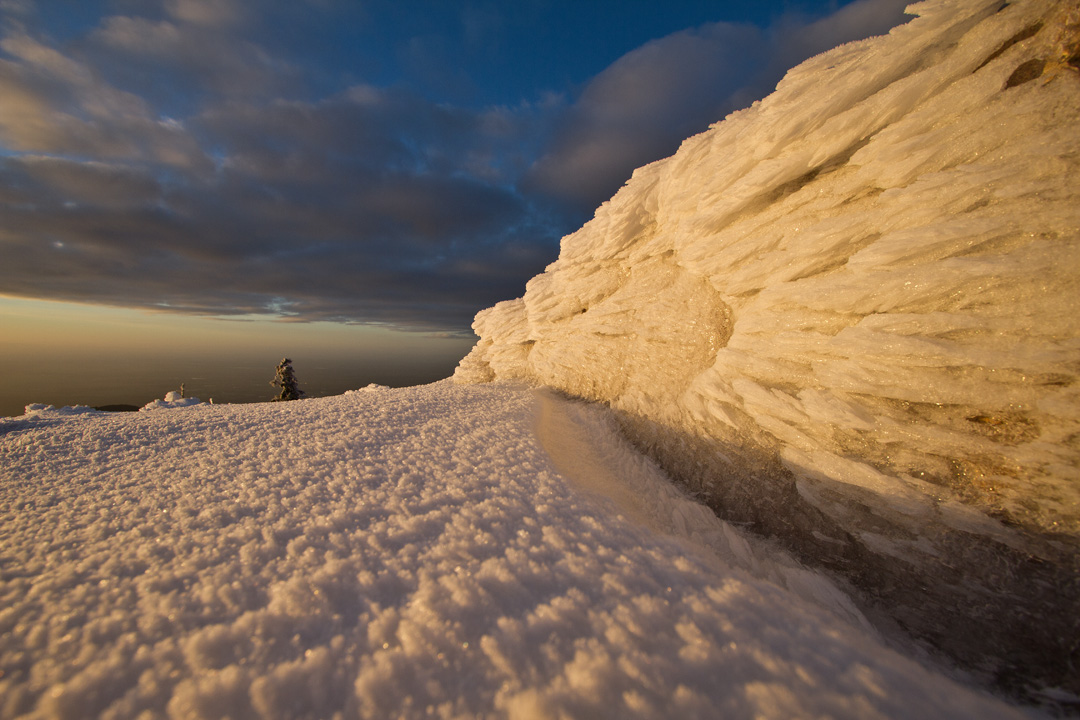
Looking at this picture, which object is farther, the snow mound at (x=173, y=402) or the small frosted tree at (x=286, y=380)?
the small frosted tree at (x=286, y=380)

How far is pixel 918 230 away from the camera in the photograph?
4.30 meters

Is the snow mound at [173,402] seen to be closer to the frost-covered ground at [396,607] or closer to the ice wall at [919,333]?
the frost-covered ground at [396,607]

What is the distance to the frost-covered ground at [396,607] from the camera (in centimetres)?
199

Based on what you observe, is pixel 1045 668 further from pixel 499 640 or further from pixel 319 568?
pixel 319 568

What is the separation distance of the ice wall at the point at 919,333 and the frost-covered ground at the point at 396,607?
3.55 feet

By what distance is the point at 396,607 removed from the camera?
255 centimetres

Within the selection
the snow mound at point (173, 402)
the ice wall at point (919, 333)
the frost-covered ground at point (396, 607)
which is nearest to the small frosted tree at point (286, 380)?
the snow mound at point (173, 402)

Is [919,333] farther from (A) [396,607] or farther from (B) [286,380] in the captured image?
(B) [286,380]

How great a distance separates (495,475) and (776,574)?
12.2ft

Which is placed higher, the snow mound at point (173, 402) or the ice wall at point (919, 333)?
the ice wall at point (919, 333)

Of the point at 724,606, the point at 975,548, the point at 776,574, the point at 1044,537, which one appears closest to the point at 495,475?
the point at 724,606

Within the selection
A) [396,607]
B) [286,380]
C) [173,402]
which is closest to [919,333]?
[396,607]

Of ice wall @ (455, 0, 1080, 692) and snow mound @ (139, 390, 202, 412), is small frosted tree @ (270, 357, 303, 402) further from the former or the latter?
ice wall @ (455, 0, 1080, 692)

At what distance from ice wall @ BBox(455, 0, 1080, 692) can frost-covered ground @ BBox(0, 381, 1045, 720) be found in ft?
3.55
